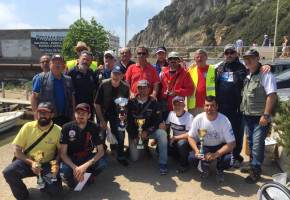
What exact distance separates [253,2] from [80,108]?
59.5m

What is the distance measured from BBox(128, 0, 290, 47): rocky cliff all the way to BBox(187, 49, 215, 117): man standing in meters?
33.4

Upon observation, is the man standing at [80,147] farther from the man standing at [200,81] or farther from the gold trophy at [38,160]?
the man standing at [200,81]

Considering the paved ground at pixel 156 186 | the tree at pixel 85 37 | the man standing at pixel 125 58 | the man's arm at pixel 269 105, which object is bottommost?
the paved ground at pixel 156 186

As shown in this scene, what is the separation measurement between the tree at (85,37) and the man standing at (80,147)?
889cm

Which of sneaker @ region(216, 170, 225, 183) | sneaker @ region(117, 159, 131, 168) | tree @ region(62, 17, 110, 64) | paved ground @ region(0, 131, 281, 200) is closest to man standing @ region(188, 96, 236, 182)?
sneaker @ region(216, 170, 225, 183)

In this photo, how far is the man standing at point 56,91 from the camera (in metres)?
4.19

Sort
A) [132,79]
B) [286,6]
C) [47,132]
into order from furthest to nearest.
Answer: [286,6]
[132,79]
[47,132]

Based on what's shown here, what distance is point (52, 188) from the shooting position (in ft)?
11.2

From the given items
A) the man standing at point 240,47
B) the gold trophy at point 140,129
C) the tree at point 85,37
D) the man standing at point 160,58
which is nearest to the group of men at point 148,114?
the gold trophy at point 140,129

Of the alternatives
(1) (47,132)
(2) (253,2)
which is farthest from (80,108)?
(2) (253,2)

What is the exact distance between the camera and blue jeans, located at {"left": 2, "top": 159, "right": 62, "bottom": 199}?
3.34 meters

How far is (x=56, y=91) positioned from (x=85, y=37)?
27.8ft

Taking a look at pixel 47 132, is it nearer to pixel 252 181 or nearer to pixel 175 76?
pixel 175 76

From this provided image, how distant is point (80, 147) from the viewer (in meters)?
3.87
